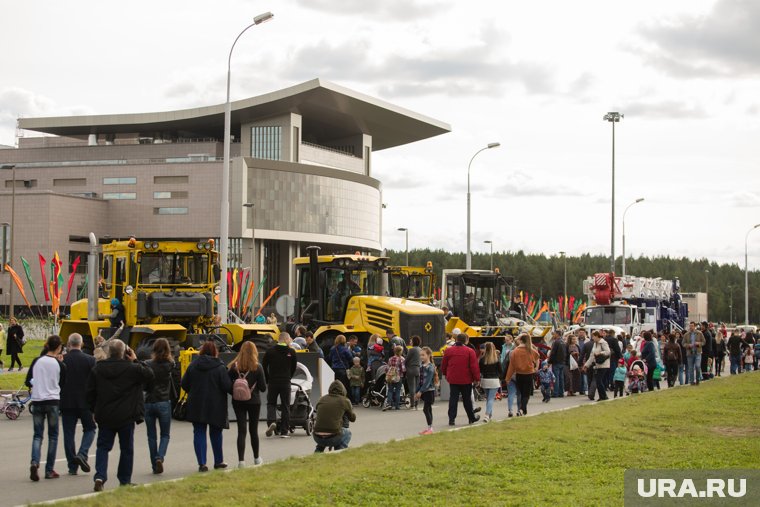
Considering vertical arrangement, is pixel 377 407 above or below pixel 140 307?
below

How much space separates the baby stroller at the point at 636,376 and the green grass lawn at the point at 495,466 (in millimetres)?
8077

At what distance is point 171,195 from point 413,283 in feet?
240

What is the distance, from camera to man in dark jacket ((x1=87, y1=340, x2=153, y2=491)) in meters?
11.5

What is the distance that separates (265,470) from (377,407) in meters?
10.3

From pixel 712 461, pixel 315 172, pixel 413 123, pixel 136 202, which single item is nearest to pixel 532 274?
pixel 413 123

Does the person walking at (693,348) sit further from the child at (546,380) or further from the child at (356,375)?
the child at (356,375)

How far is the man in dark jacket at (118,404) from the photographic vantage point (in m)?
11.5

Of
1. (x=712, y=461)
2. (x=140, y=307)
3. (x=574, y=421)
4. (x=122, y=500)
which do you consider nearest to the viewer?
(x=122, y=500)

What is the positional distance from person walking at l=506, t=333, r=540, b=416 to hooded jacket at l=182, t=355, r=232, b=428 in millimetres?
8123

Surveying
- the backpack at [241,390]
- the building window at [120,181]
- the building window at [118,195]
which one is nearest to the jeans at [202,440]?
the backpack at [241,390]

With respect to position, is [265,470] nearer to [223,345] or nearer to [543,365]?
[223,345]

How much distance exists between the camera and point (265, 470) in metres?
12.2

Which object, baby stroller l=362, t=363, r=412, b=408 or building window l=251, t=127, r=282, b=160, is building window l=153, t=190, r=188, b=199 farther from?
baby stroller l=362, t=363, r=412, b=408

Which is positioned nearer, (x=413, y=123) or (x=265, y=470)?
(x=265, y=470)
